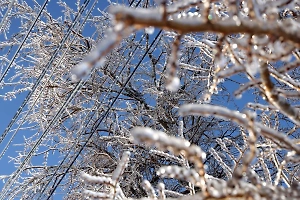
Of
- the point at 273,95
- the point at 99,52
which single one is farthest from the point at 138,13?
the point at 273,95

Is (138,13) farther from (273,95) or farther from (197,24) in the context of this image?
(273,95)

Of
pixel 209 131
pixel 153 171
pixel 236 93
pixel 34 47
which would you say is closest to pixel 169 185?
pixel 153 171

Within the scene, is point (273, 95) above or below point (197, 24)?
above

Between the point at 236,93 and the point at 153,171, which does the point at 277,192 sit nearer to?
the point at 236,93

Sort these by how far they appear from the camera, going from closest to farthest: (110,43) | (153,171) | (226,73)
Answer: (110,43) < (226,73) < (153,171)

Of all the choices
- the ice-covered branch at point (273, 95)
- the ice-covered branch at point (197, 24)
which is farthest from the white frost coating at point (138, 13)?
the ice-covered branch at point (273, 95)

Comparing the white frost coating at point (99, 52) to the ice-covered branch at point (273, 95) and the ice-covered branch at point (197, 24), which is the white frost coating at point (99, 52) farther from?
the ice-covered branch at point (273, 95)

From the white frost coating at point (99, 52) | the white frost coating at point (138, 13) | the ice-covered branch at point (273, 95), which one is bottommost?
the white frost coating at point (99, 52)

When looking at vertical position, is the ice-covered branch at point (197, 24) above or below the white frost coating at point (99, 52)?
above

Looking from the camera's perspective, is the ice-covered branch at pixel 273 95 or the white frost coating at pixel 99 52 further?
the ice-covered branch at pixel 273 95

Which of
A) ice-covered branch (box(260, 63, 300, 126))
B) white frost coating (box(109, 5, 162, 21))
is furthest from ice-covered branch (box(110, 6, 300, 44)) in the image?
ice-covered branch (box(260, 63, 300, 126))

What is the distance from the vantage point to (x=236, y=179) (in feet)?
2.85

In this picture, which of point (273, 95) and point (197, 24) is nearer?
point (197, 24)

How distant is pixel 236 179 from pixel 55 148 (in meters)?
6.14
